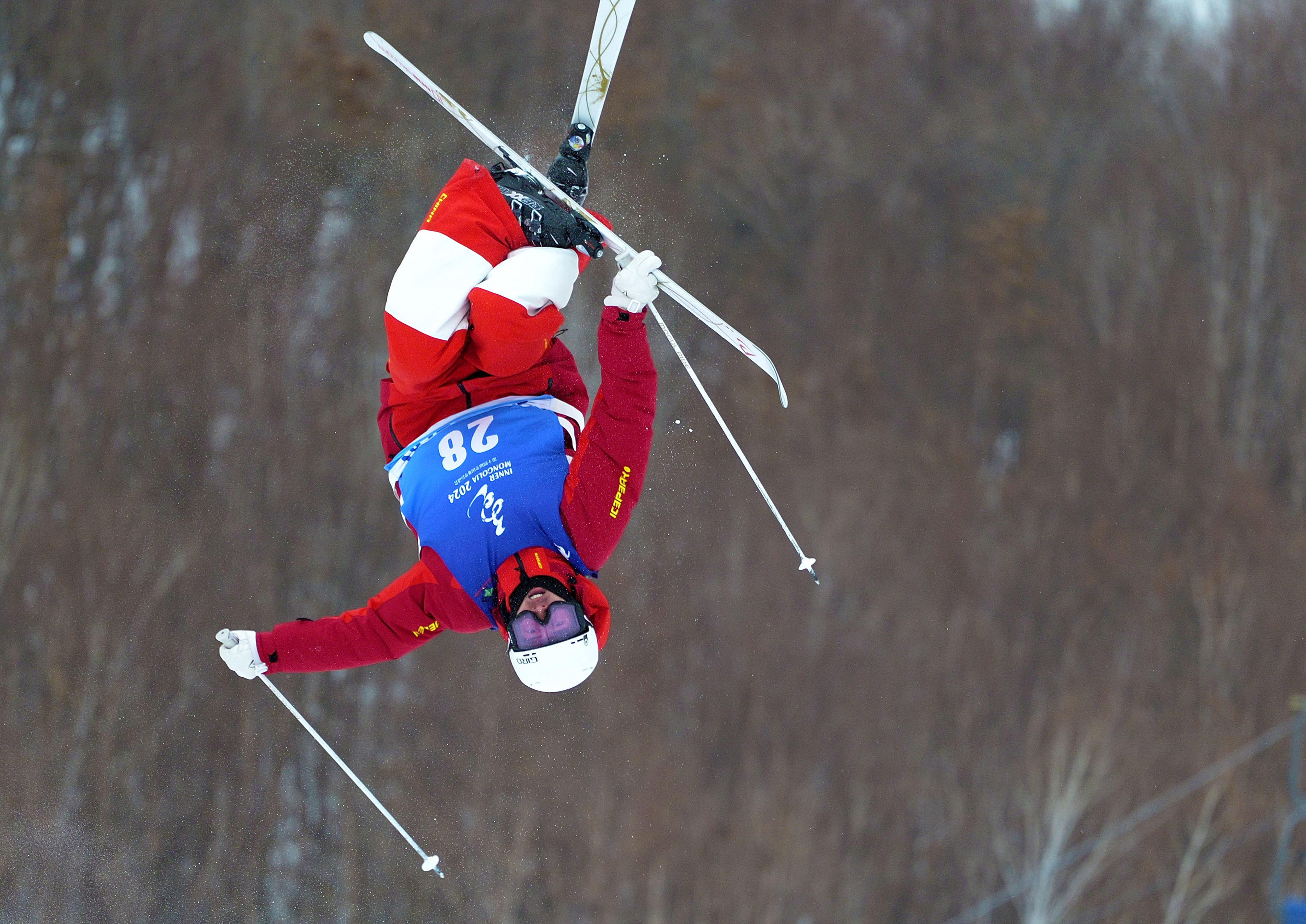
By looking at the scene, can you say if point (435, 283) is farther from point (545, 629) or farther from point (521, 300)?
point (545, 629)

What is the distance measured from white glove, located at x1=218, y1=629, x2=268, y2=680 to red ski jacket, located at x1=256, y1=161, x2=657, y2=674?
26 mm

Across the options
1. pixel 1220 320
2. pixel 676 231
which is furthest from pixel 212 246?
pixel 1220 320

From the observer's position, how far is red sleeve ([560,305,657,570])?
2420 millimetres

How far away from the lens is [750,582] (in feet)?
19.3

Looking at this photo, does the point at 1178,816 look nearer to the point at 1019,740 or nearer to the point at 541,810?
the point at 1019,740

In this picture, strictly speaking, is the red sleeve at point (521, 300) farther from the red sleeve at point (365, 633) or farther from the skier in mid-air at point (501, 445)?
the red sleeve at point (365, 633)

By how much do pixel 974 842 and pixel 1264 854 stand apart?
1.84 meters

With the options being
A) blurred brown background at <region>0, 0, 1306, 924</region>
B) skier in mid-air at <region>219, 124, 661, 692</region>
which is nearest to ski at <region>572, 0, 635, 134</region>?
skier in mid-air at <region>219, 124, 661, 692</region>

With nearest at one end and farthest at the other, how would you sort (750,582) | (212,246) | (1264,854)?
1. (212,246)
2. (750,582)
3. (1264,854)

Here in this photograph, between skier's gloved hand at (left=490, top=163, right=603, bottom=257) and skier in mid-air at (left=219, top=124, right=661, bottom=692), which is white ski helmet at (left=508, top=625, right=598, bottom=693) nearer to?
skier in mid-air at (left=219, top=124, right=661, bottom=692)

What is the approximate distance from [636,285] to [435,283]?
1.80ft

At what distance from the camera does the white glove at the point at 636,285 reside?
7.70 ft

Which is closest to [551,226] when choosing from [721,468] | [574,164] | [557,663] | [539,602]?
[574,164]

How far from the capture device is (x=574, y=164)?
3057mm
